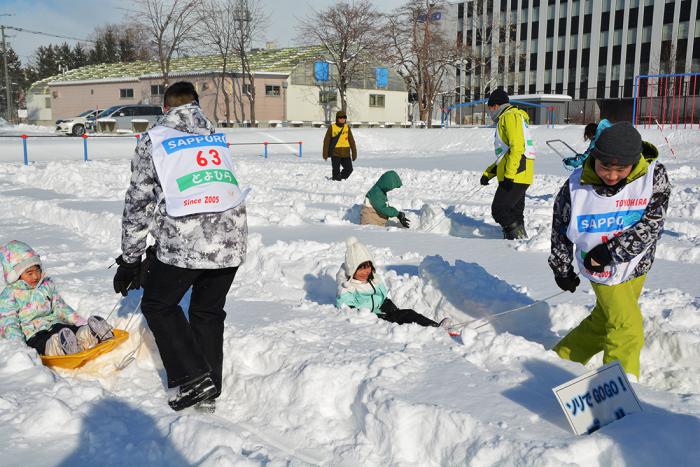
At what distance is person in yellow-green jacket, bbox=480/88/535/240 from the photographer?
6441 mm

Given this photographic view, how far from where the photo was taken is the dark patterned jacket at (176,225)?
9.67 ft

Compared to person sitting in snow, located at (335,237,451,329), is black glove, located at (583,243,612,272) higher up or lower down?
higher up

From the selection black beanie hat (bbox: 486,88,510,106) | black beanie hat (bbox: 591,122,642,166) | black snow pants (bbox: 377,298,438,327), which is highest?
black beanie hat (bbox: 486,88,510,106)

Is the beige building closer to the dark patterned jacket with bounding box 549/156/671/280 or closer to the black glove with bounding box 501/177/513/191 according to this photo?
the black glove with bounding box 501/177/513/191

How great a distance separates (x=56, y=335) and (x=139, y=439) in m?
1.35

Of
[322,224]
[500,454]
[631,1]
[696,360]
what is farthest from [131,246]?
[631,1]

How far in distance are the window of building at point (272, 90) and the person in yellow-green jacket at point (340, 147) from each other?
92.5 feet

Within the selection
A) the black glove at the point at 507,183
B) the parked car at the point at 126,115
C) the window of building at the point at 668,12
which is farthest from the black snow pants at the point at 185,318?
the window of building at the point at 668,12

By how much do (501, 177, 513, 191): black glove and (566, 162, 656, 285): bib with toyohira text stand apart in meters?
3.24

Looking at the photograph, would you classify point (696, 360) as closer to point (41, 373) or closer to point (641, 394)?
point (641, 394)

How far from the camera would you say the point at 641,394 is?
9.90ft

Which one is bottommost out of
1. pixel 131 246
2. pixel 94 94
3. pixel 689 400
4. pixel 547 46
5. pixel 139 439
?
pixel 139 439

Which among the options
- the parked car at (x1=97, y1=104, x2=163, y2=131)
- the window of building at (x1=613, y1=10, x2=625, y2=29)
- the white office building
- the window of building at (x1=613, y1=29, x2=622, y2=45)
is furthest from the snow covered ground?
the window of building at (x1=613, y1=10, x2=625, y2=29)

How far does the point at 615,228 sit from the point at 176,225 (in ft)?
7.34
